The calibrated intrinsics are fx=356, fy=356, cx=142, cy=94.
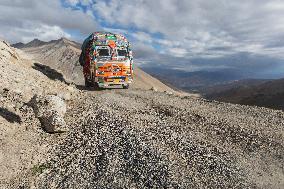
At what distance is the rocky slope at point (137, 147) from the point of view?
11.8 meters

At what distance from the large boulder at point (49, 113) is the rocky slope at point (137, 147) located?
0.86ft

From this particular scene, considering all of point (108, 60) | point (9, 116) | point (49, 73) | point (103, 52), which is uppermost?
point (103, 52)

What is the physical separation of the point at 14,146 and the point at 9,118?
1806 mm

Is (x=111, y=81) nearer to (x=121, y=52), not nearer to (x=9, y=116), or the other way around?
(x=121, y=52)

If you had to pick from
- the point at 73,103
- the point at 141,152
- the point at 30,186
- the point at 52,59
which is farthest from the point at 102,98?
the point at 52,59

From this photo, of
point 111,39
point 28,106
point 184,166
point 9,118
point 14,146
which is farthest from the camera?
point 111,39

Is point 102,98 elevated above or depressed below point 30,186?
above

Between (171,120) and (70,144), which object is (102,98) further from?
(70,144)

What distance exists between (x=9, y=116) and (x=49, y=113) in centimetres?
162

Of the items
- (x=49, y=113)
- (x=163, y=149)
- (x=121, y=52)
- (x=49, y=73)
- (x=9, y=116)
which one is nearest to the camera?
(x=163, y=149)

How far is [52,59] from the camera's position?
4830 inches

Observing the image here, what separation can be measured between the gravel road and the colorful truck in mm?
6879

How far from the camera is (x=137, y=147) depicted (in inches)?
523

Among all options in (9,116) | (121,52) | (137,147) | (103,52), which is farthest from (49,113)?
(121,52)
